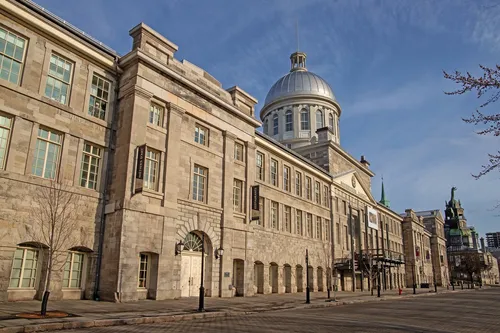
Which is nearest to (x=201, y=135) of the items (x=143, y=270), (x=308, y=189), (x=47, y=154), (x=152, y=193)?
(x=152, y=193)

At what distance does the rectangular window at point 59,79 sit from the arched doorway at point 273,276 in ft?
64.6

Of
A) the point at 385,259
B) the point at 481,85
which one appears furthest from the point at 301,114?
the point at 481,85

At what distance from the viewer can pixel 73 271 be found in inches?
732

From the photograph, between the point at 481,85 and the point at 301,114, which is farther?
the point at 301,114

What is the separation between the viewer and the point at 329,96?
57.8m

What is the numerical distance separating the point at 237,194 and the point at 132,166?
9.44m

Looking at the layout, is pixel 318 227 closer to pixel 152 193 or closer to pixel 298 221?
pixel 298 221

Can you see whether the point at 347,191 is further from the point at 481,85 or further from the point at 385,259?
the point at 481,85

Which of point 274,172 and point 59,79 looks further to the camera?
point 274,172

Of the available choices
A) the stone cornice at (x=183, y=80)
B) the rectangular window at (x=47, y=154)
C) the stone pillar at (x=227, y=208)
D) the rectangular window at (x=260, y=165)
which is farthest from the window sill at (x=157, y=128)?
the rectangular window at (x=260, y=165)

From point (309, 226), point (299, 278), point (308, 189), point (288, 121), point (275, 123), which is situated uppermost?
point (275, 123)

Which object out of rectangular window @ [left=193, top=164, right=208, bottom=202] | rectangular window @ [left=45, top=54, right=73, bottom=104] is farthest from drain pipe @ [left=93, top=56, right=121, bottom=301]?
rectangular window @ [left=193, top=164, right=208, bottom=202]

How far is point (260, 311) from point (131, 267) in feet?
20.6

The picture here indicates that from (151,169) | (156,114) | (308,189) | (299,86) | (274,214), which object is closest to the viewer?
(151,169)
